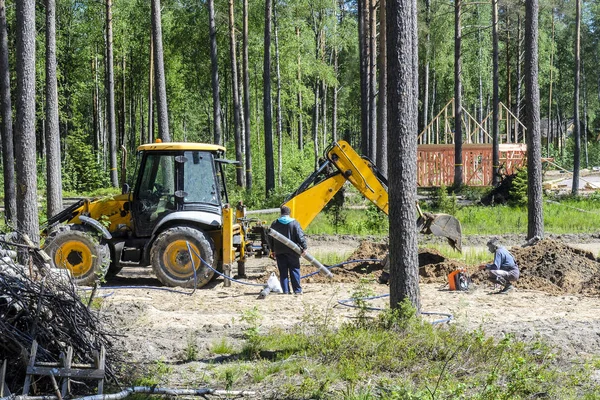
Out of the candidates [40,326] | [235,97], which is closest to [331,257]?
[40,326]

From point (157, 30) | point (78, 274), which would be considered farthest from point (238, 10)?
point (78, 274)

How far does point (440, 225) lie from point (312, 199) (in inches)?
98.8

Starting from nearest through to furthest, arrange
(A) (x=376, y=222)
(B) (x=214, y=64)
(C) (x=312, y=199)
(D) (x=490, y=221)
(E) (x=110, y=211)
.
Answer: (E) (x=110, y=211) → (C) (x=312, y=199) → (A) (x=376, y=222) → (D) (x=490, y=221) → (B) (x=214, y=64)

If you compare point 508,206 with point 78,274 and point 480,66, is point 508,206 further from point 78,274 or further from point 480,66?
point 480,66

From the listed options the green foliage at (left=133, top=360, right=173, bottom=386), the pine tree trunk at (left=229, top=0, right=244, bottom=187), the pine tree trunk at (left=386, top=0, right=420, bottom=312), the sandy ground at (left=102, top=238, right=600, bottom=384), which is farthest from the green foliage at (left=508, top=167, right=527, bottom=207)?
the green foliage at (left=133, top=360, right=173, bottom=386)

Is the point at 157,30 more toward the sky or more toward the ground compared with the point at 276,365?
more toward the sky

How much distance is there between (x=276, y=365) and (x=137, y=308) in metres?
4.00

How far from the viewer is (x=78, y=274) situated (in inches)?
551

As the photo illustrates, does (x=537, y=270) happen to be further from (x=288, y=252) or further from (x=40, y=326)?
(x=40, y=326)

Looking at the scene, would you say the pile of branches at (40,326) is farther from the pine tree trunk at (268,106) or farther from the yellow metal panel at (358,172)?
the pine tree trunk at (268,106)

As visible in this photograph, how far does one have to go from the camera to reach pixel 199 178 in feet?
46.8

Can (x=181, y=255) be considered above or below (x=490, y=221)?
above

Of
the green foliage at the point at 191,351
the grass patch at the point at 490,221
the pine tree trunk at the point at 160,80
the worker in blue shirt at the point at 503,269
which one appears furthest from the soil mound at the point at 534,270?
the pine tree trunk at the point at 160,80

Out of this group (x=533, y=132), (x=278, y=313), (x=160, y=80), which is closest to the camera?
(x=278, y=313)
